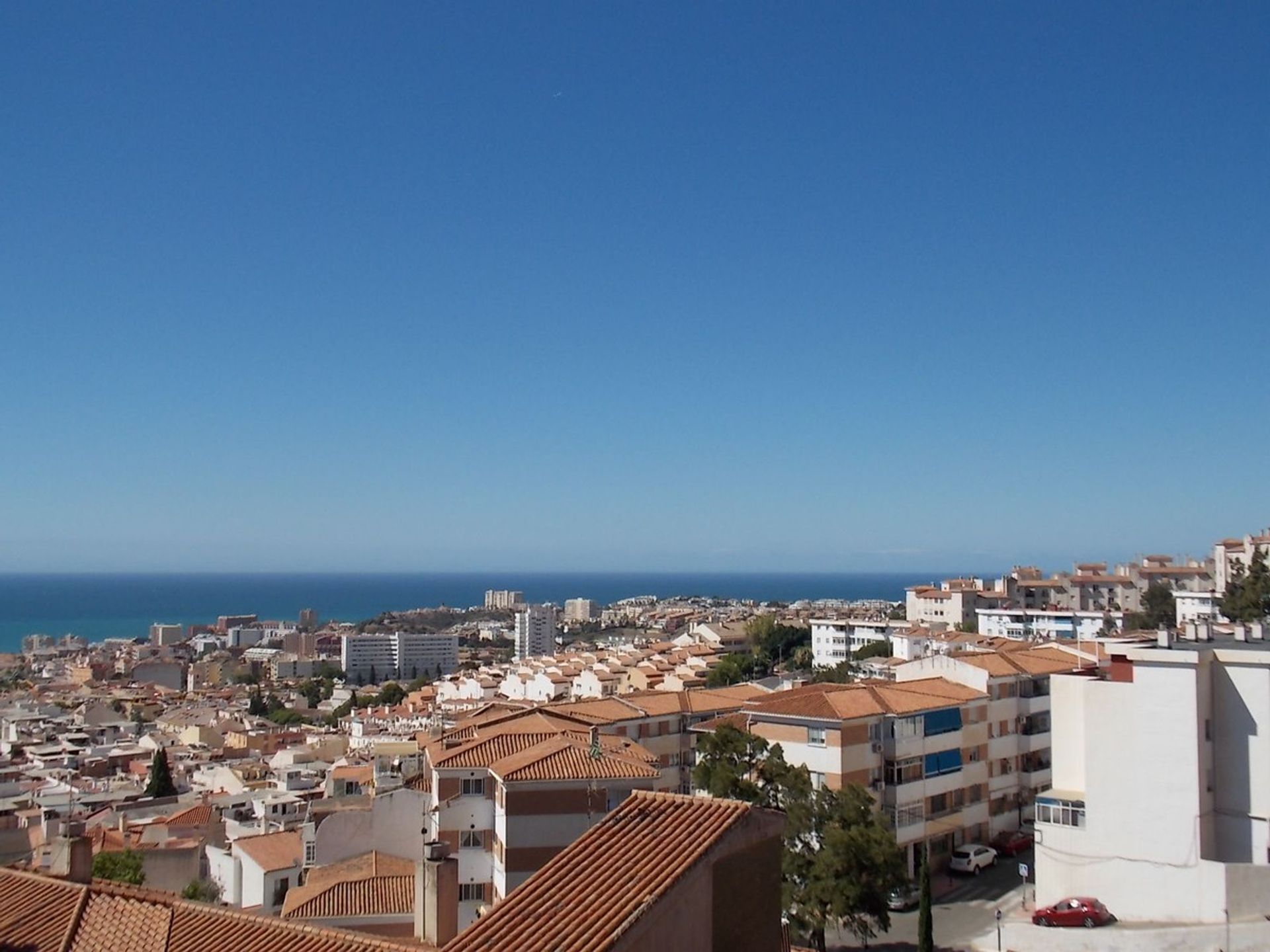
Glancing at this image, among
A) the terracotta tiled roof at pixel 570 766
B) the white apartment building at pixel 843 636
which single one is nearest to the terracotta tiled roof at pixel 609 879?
the terracotta tiled roof at pixel 570 766

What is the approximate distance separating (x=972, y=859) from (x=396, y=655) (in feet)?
426

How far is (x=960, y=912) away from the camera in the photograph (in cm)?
2320

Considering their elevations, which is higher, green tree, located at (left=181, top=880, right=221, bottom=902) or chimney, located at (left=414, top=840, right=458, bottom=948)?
chimney, located at (left=414, top=840, right=458, bottom=948)

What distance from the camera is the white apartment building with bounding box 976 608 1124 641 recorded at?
228 ft

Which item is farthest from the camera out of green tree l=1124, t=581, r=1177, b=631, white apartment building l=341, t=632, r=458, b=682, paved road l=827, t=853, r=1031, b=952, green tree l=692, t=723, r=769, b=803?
white apartment building l=341, t=632, r=458, b=682

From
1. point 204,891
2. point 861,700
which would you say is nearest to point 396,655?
point 204,891

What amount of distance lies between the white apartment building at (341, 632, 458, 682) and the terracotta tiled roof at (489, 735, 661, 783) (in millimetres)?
128250

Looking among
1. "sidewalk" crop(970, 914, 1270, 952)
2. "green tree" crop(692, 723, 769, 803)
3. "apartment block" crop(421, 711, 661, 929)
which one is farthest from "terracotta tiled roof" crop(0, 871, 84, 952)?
"sidewalk" crop(970, 914, 1270, 952)

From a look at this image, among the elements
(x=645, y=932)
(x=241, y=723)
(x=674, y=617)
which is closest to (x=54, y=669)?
(x=241, y=723)

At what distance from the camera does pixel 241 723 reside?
6825 cm

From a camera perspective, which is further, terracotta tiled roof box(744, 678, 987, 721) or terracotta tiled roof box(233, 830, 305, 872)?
terracotta tiled roof box(744, 678, 987, 721)

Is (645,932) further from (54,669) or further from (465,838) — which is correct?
(54,669)

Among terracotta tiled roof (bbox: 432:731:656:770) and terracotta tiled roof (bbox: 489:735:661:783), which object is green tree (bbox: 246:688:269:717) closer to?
terracotta tiled roof (bbox: 432:731:656:770)

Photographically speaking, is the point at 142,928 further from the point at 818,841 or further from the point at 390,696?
the point at 390,696
